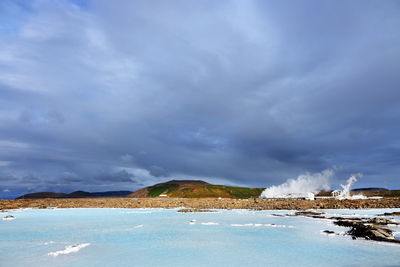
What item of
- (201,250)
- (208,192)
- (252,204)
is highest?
(208,192)

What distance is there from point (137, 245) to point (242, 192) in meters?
134

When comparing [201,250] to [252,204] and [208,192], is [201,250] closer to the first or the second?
[252,204]

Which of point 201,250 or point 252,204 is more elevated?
point 252,204

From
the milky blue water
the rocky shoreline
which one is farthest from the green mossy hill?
the milky blue water

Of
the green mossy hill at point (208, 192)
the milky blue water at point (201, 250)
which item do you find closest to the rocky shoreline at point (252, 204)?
the milky blue water at point (201, 250)

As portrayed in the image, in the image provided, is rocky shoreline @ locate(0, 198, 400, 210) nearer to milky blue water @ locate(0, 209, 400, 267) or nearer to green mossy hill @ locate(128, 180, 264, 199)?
milky blue water @ locate(0, 209, 400, 267)

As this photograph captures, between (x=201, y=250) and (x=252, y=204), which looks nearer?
(x=201, y=250)

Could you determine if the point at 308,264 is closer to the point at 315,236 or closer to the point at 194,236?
the point at 315,236

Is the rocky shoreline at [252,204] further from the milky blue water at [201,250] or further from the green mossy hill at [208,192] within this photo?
the green mossy hill at [208,192]

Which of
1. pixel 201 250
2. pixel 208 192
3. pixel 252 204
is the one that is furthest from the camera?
pixel 208 192

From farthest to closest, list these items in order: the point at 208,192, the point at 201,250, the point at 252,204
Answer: the point at 208,192, the point at 252,204, the point at 201,250

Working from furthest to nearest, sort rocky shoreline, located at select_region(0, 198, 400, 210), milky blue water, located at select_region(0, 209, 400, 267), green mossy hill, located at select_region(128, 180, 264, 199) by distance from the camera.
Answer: green mossy hill, located at select_region(128, 180, 264, 199) → rocky shoreline, located at select_region(0, 198, 400, 210) → milky blue water, located at select_region(0, 209, 400, 267)

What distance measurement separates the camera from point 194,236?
2420cm

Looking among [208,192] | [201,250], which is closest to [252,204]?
[201,250]
